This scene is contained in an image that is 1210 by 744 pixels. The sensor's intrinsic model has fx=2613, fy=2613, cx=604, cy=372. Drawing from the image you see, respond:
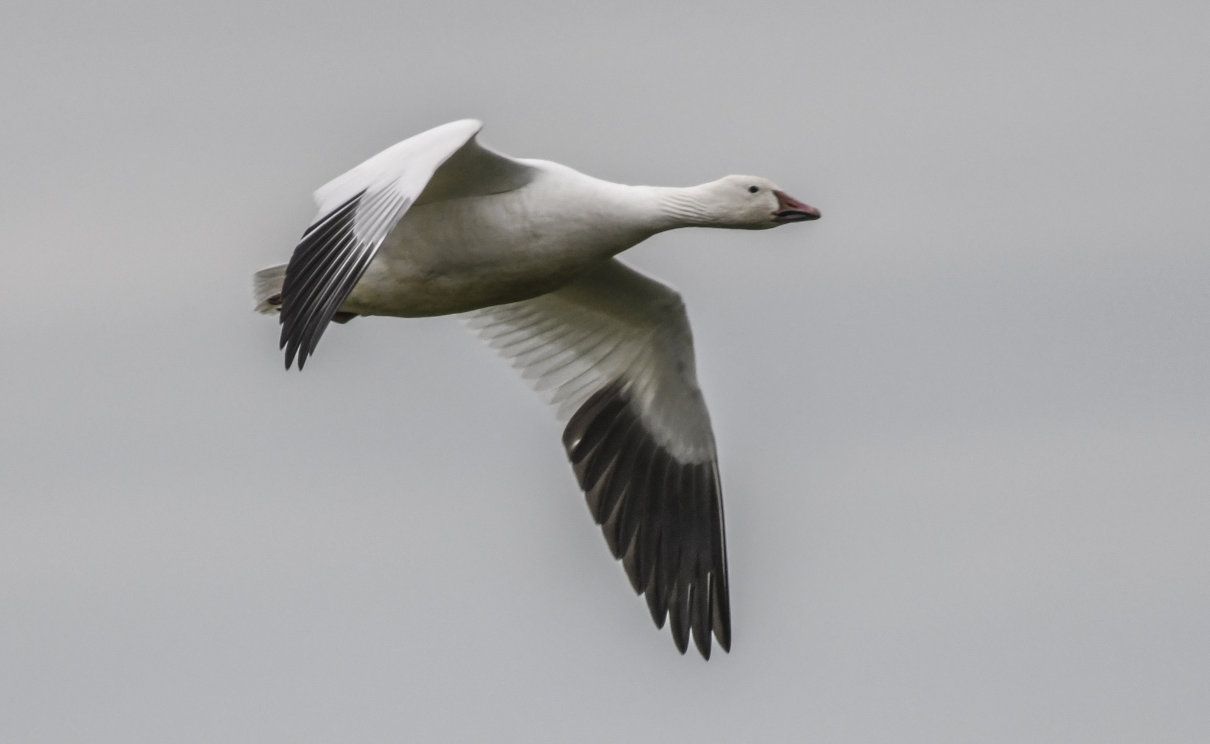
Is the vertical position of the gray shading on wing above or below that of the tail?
above

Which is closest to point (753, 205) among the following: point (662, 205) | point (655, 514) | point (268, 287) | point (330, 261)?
point (662, 205)

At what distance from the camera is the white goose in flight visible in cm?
1561

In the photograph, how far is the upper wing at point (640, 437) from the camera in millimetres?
18688

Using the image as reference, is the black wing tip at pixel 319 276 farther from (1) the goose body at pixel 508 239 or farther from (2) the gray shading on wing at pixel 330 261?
(1) the goose body at pixel 508 239

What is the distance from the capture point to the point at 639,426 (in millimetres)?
18953

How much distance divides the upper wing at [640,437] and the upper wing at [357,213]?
262 cm

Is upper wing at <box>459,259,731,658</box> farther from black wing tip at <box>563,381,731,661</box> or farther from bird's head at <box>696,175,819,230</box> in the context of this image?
bird's head at <box>696,175,819,230</box>

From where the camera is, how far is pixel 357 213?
51.3 feet

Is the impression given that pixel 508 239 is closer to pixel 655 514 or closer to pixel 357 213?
pixel 357 213

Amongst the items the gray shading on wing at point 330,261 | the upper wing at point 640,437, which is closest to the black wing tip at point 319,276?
the gray shading on wing at point 330,261

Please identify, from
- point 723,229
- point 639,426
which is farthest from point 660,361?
point 723,229

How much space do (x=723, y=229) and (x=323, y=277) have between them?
123 inches

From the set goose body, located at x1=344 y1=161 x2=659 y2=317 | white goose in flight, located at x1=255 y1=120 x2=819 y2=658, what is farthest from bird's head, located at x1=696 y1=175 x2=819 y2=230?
goose body, located at x1=344 y1=161 x2=659 y2=317

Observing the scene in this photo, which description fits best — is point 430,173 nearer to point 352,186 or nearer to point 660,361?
point 352,186
